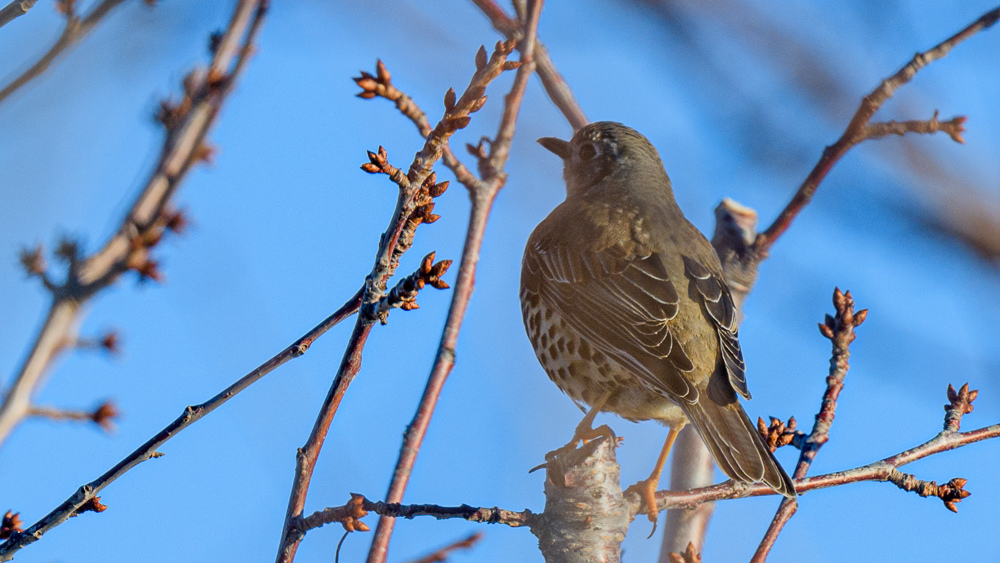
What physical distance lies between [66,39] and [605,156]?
395 centimetres

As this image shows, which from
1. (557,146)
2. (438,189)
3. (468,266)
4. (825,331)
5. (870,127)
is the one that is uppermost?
(557,146)

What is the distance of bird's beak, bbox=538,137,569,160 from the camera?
6324mm

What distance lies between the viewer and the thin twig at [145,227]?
247cm

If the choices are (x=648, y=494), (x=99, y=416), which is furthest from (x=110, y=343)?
(x=648, y=494)

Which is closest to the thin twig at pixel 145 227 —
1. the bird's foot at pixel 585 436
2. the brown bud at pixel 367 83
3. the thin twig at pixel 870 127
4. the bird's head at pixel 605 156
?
the brown bud at pixel 367 83

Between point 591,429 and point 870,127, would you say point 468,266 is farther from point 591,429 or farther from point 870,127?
point 870,127

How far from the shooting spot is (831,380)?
3.94m

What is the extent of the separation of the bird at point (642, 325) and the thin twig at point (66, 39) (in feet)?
7.83

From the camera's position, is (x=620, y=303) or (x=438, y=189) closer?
(x=438, y=189)

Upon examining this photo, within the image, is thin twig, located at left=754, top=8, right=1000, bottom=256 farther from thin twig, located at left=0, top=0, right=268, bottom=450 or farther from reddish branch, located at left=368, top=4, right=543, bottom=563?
thin twig, located at left=0, top=0, right=268, bottom=450

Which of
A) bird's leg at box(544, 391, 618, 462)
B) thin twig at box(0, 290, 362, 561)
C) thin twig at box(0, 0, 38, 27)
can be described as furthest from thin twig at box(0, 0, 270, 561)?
bird's leg at box(544, 391, 618, 462)

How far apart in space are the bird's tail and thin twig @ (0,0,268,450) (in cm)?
230

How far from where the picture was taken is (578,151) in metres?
6.18

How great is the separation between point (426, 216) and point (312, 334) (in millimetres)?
445
